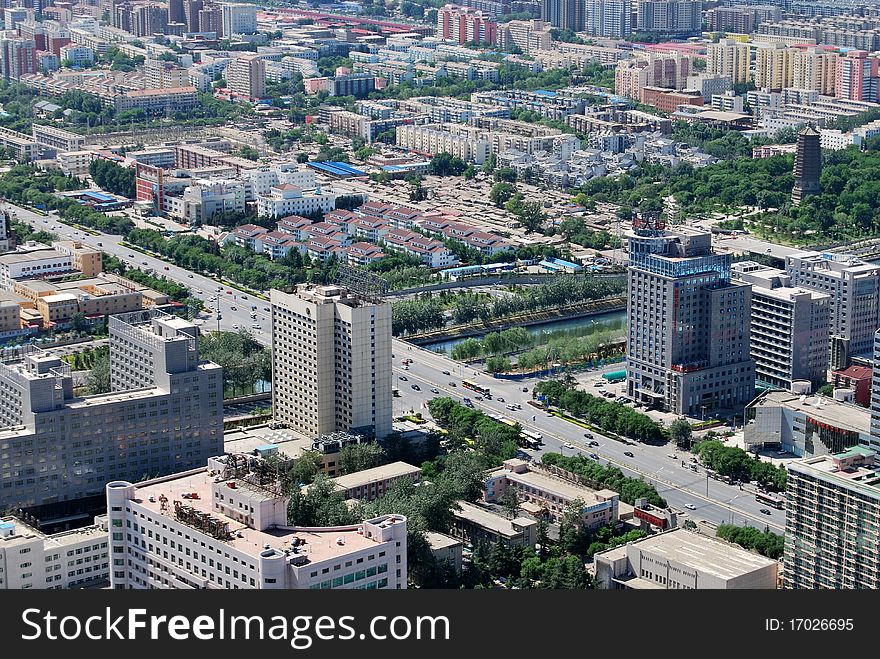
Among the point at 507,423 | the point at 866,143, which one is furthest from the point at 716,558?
the point at 866,143

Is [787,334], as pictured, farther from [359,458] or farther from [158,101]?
[158,101]

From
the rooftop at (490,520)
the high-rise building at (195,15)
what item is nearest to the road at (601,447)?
the rooftop at (490,520)

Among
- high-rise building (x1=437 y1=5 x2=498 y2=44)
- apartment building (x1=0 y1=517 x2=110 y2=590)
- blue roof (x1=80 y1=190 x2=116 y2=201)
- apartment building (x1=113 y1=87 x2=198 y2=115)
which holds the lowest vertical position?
apartment building (x1=0 y1=517 x2=110 y2=590)

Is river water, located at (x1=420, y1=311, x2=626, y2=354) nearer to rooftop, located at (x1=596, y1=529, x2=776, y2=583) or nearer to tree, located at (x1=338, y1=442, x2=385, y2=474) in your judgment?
tree, located at (x1=338, y1=442, x2=385, y2=474)

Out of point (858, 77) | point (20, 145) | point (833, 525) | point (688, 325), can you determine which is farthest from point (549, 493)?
point (858, 77)

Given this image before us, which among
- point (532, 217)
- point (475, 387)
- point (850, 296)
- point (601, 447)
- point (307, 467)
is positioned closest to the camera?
point (307, 467)

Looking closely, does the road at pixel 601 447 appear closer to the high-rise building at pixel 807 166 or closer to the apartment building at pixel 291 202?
the apartment building at pixel 291 202

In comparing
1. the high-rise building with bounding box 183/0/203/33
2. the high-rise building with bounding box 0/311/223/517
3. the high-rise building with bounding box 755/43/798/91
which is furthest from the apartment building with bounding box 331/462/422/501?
the high-rise building with bounding box 183/0/203/33
